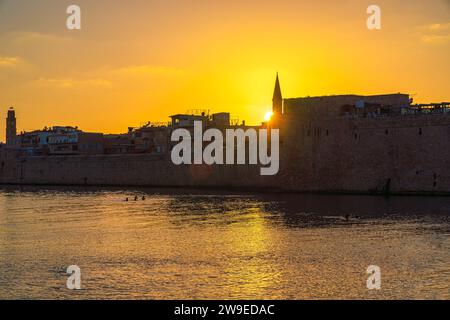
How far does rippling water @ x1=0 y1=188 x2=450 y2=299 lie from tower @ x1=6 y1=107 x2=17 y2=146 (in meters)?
54.4

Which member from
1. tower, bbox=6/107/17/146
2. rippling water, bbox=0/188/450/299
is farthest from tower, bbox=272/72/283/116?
tower, bbox=6/107/17/146

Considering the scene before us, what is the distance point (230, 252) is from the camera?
1908cm

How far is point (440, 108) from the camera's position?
40656 millimetres

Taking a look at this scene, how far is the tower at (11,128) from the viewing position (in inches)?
3359

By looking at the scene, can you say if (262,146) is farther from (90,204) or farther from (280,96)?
(90,204)
